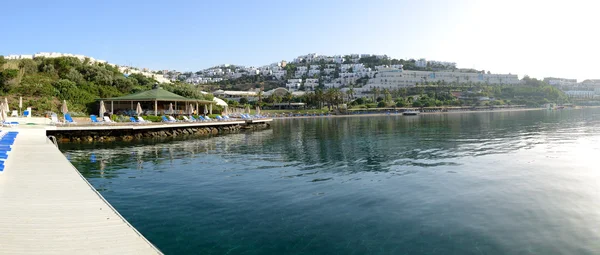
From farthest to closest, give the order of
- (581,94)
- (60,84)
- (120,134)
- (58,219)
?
(581,94) → (60,84) → (120,134) → (58,219)

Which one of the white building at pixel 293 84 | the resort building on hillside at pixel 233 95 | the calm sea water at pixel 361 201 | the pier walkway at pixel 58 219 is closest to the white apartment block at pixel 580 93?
the white building at pixel 293 84

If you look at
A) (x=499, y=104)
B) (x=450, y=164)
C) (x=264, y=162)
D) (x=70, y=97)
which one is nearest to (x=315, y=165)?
(x=264, y=162)

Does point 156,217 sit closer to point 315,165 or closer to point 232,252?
point 232,252

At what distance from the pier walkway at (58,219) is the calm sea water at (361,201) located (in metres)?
Result: 1.46

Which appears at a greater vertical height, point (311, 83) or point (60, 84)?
point (311, 83)

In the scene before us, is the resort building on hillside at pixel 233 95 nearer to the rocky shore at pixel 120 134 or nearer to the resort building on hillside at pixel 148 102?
the resort building on hillside at pixel 148 102

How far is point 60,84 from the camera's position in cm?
5562

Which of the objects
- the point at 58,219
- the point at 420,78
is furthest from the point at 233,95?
the point at 58,219

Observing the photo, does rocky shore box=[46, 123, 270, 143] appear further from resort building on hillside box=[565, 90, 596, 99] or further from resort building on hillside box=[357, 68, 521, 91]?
resort building on hillside box=[565, 90, 596, 99]

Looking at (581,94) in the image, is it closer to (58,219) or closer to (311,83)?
(311,83)

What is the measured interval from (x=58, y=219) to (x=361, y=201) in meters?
8.49

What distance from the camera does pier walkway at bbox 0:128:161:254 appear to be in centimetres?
626

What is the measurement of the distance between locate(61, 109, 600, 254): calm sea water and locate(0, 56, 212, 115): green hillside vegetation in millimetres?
34765

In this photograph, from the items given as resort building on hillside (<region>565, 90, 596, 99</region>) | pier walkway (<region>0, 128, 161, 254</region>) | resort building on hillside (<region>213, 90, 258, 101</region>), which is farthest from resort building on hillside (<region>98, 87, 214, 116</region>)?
resort building on hillside (<region>565, 90, 596, 99</region>)
